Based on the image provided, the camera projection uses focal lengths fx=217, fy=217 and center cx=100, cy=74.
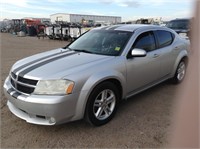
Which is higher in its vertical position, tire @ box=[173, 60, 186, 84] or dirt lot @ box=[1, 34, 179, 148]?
tire @ box=[173, 60, 186, 84]

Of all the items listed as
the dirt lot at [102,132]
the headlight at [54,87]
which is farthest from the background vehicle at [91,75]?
the dirt lot at [102,132]

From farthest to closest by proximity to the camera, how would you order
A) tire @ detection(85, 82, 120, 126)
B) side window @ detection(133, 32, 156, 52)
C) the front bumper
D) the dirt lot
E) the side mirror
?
1. side window @ detection(133, 32, 156, 52)
2. the side mirror
3. tire @ detection(85, 82, 120, 126)
4. the dirt lot
5. the front bumper

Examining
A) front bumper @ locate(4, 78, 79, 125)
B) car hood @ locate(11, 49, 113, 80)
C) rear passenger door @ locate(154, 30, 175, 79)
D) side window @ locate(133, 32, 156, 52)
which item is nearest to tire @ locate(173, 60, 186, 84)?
rear passenger door @ locate(154, 30, 175, 79)

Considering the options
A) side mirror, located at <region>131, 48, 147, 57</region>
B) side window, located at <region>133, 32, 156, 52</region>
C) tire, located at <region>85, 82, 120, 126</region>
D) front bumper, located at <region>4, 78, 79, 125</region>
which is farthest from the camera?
side window, located at <region>133, 32, 156, 52</region>

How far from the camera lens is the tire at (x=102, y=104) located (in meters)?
3.19

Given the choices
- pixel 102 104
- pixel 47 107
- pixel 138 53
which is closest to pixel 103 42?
pixel 138 53

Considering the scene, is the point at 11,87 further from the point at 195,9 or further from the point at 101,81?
the point at 195,9

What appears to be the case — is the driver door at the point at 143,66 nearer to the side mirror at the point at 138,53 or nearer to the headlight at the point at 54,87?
the side mirror at the point at 138,53

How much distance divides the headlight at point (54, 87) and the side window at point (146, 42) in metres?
1.62

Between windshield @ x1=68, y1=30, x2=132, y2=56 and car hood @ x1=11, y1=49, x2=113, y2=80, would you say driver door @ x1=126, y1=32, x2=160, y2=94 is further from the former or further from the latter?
car hood @ x1=11, y1=49, x2=113, y2=80

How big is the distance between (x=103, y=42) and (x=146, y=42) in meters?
0.85

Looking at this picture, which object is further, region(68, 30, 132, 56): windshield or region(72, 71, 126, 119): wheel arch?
region(68, 30, 132, 56): windshield

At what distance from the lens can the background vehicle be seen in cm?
292

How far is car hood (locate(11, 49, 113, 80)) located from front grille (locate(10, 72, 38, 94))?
6cm
